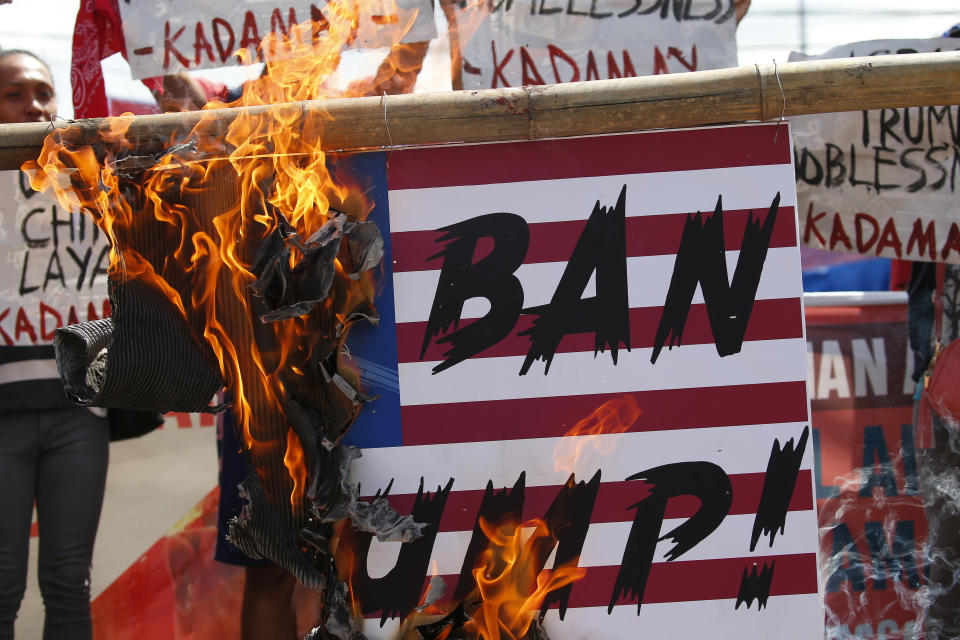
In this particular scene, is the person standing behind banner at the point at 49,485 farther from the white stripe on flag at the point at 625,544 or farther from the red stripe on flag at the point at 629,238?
the red stripe on flag at the point at 629,238

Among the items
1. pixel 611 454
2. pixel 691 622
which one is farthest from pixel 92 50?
pixel 691 622

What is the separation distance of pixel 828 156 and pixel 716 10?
1.90ft

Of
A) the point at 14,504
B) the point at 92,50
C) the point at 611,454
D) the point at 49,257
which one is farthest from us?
the point at 92,50

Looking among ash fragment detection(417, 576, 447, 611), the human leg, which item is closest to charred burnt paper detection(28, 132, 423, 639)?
ash fragment detection(417, 576, 447, 611)

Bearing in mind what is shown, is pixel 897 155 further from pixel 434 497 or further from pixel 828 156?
pixel 434 497

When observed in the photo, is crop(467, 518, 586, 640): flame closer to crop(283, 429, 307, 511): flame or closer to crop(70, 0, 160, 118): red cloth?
crop(283, 429, 307, 511): flame

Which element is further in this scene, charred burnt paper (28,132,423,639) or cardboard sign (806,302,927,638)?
cardboard sign (806,302,927,638)

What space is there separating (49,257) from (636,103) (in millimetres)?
1836

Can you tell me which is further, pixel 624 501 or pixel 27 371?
pixel 27 371

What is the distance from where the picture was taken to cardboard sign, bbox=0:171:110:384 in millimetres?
2361

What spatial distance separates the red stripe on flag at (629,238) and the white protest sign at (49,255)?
1333mm

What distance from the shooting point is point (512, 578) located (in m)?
1.44

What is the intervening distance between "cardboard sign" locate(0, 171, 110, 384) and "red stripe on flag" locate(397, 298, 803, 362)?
135 cm

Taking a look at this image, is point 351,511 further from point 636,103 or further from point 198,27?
point 198,27
